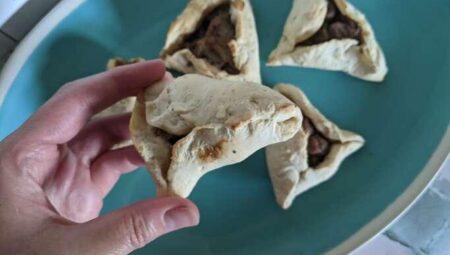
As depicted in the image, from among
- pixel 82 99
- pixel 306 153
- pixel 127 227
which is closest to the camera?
pixel 127 227

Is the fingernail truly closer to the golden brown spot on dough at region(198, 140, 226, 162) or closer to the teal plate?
the golden brown spot on dough at region(198, 140, 226, 162)

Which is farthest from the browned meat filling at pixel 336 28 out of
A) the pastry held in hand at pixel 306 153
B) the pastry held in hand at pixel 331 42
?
the pastry held in hand at pixel 306 153

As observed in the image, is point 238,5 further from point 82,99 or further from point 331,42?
point 82,99

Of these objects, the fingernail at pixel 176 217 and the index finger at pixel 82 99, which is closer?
the fingernail at pixel 176 217

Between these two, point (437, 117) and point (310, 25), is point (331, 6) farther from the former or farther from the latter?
point (437, 117)

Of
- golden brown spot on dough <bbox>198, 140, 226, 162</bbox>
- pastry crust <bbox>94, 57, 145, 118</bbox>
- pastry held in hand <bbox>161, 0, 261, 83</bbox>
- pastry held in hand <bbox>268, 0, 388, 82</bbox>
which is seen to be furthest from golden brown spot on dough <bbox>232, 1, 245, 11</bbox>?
golden brown spot on dough <bbox>198, 140, 226, 162</bbox>

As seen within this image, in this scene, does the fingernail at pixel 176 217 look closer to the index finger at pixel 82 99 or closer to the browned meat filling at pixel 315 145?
the index finger at pixel 82 99

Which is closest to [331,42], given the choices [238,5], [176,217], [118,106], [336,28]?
[336,28]
